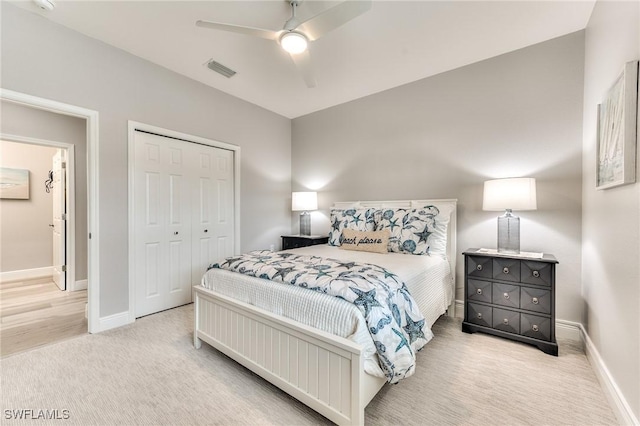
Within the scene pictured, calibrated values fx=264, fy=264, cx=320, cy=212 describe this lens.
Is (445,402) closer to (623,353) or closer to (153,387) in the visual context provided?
(623,353)

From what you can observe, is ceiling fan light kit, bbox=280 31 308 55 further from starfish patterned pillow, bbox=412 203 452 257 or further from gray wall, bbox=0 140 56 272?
gray wall, bbox=0 140 56 272

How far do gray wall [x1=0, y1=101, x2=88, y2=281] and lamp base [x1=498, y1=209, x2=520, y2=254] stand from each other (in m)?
5.43

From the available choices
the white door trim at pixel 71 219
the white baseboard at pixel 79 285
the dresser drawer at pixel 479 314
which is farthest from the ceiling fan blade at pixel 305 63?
the white baseboard at pixel 79 285

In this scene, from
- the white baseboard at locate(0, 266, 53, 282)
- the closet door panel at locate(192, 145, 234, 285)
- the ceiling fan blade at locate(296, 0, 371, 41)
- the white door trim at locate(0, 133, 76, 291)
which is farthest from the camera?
the white baseboard at locate(0, 266, 53, 282)

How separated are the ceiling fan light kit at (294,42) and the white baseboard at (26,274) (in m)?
5.62

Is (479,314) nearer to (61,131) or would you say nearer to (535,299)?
(535,299)

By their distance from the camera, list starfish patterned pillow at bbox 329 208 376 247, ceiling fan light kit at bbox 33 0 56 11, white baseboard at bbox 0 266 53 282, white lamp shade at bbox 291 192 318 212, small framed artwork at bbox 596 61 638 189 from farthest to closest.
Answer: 1. white baseboard at bbox 0 266 53 282
2. white lamp shade at bbox 291 192 318 212
3. starfish patterned pillow at bbox 329 208 376 247
4. ceiling fan light kit at bbox 33 0 56 11
5. small framed artwork at bbox 596 61 638 189

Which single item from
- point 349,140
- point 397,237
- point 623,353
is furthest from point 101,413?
point 349,140

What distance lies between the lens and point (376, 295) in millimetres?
1475

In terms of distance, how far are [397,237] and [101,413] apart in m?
2.61

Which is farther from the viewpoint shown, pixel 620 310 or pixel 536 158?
pixel 536 158

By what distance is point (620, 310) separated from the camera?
5.03 ft

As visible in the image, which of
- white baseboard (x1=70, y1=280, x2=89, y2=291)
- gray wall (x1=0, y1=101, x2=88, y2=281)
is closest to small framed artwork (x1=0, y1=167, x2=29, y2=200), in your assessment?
gray wall (x1=0, y1=101, x2=88, y2=281)

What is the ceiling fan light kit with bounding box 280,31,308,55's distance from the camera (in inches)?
75.7
